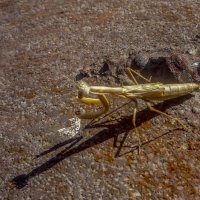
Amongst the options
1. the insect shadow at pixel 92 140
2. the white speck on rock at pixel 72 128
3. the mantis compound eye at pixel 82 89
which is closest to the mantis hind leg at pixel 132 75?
the insect shadow at pixel 92 140

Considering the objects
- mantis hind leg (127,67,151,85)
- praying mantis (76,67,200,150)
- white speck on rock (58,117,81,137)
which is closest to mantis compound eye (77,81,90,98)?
praying mantis (76,67,200,150)

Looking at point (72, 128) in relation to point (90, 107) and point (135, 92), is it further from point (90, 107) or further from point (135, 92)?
point (135, 92)

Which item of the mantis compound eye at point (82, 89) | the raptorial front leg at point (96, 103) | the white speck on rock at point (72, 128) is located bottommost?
the white speck on rock at point (72, 128)

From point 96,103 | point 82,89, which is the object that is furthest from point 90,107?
point 82,89

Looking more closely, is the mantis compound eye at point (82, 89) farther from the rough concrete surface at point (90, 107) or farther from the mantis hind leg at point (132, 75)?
the mantis hind leg at point (132, 75)

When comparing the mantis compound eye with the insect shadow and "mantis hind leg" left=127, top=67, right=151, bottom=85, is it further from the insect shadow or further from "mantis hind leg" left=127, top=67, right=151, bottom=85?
"mantis hind leg" left=127, top=67, right=151, bottom=85

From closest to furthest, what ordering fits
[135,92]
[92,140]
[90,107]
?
[92,140], [90,107], [135,92]
